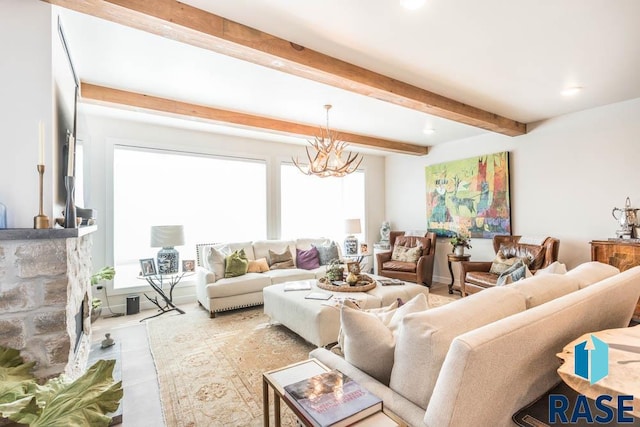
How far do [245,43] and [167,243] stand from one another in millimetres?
2689

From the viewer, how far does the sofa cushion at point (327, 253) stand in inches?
193

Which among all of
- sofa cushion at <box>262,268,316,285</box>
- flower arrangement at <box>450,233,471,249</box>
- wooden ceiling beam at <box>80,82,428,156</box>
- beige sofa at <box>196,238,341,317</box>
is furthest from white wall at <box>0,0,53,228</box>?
flower arrangement at <box>450,233,471,249</box>

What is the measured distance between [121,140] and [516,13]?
4.44 meters

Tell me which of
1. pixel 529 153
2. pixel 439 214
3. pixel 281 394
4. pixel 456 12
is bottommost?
pixel 281 394

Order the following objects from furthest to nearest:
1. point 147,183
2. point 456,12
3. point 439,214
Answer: point 439,214 < point 147,183 < point 456,12

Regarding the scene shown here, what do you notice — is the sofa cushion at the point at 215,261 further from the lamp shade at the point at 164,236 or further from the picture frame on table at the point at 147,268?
the picture frame on table at the point at 147,268

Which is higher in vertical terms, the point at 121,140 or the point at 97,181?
the point at 121,140

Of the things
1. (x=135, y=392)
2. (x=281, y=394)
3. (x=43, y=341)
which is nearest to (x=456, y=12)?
(x=281, y=394)

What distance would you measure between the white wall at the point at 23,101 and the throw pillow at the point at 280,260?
3.12m

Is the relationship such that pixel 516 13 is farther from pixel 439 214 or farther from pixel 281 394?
pixel 439 214

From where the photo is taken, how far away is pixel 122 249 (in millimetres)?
4148

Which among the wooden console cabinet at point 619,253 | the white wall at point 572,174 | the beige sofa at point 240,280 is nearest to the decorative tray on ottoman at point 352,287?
the beige sofa at point 240,280

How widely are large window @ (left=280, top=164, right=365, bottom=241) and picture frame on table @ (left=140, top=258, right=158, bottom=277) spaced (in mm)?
2129

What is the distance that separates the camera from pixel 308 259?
478 cm
